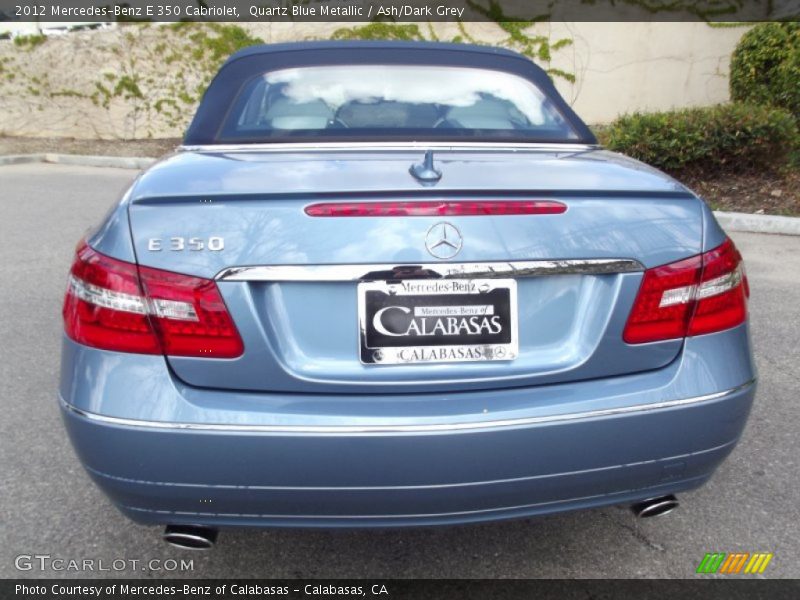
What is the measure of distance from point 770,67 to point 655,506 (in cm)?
948

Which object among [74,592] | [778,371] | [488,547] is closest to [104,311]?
[74,592]

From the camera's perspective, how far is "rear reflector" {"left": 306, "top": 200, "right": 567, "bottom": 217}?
1.78 meters

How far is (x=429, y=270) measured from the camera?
178 cm

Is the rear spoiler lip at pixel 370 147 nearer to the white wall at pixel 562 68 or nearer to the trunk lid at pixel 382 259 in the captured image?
the trunk lid at pixel 382 259

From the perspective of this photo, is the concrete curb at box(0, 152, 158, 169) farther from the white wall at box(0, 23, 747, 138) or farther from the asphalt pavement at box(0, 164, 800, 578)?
the asphalt pavement at box(0, 164, 800, 578)

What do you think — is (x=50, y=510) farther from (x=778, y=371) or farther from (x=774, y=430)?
(x=778, y=371)

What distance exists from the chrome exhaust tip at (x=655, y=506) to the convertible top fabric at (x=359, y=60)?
4.80ft

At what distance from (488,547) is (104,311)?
147cm

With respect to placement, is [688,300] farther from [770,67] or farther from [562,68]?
[562,68]

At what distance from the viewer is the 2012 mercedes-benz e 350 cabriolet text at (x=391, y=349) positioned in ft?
5.75

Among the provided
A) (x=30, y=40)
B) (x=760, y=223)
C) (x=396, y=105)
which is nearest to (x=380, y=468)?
(x=396, y=105)

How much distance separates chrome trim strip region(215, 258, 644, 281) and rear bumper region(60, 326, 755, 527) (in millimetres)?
293

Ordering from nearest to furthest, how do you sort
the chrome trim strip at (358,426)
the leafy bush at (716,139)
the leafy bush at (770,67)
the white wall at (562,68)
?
the chrome trim strip at (358,426)
the leafy bush at (716,139)
the leafy bush at (770,67)
the white wall at (562,68)

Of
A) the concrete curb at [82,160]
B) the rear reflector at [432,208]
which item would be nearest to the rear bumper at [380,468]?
the rear reflector at [432,208]
